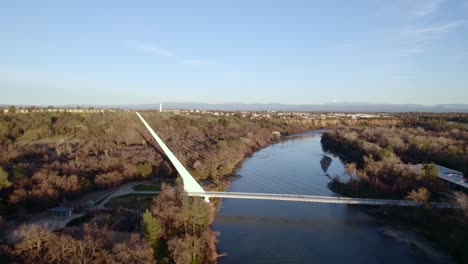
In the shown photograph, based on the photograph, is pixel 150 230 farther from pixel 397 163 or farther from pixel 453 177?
pixel 453 177

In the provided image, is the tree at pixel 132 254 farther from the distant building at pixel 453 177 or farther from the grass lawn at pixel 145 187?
the distant building at pixel 453 177

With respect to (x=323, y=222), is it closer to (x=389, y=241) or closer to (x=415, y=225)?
(x=389, y=241)

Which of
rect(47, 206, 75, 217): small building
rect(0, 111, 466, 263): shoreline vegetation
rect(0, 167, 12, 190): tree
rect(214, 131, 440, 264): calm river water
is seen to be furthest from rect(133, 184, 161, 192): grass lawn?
rect(0, 167, 12, 190): tree

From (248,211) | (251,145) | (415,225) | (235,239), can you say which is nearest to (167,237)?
(235,239)

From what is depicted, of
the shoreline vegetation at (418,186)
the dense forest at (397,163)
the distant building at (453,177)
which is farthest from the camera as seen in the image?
the distant building at (453,177)

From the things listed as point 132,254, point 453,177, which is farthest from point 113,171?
point 453,177

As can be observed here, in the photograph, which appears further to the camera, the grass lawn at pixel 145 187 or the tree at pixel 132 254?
the grass lawn at pixel 145 187

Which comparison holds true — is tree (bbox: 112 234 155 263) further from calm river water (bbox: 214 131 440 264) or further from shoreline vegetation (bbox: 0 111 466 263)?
calm river water (bbox: 214 131 440 264)

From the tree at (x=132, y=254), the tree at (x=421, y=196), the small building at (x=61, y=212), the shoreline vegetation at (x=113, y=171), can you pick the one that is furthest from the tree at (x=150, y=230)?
the tree at (x=421, y=196)
